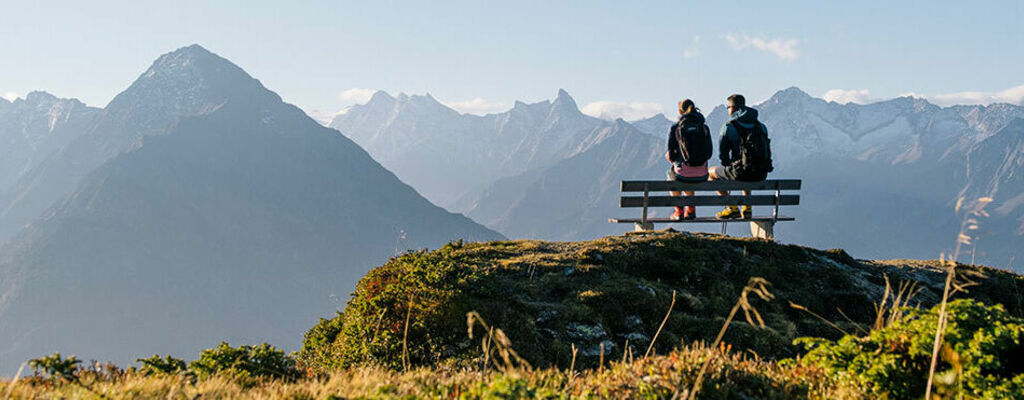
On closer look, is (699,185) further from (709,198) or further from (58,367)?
(58,367)

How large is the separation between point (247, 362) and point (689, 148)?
446 inches

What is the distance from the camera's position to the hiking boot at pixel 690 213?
14.1 metres

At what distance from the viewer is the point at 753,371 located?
16.0 feet

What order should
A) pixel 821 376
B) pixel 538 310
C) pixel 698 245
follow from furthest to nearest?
pixel 698 245 < pixel 538 310 < pixel 821 376

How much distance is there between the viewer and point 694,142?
46.2 ft

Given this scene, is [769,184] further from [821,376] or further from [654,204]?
[821,376]

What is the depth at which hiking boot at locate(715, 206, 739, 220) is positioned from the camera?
45.6 ft

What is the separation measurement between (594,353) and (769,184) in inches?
344

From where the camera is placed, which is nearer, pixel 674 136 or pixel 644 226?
pixel 644 226

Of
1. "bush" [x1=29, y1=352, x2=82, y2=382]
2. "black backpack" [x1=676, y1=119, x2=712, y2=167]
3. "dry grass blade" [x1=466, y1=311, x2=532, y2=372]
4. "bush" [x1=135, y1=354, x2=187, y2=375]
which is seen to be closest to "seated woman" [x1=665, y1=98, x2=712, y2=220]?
"black backpack" [x1=676, y1=119, x2=712, y2=167]

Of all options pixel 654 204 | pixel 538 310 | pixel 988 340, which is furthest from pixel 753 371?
pixel 654 204

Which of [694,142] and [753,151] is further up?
[694,142]

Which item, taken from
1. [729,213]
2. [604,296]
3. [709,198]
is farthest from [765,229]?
[604,296]

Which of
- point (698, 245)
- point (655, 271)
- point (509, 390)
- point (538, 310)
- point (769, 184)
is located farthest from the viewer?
point (769, 184)
